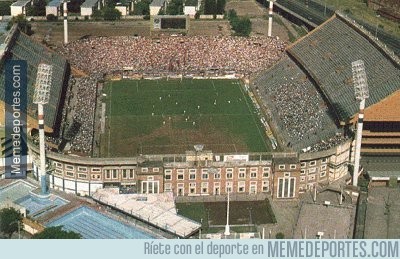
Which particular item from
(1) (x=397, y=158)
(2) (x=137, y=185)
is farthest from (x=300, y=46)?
(2) (x=137, y=185)

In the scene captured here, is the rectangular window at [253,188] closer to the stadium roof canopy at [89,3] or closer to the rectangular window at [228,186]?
the rectangular window at [228,186]

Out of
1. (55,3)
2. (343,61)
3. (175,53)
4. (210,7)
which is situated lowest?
(175,53)

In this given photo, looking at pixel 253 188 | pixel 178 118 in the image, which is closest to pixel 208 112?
pixel 178 118

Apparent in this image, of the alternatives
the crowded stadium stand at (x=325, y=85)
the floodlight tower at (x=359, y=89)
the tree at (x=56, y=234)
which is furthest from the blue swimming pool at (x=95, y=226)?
the crowded stadium stand at (x=325, y=85)

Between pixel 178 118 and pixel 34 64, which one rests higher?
pixel 34 64

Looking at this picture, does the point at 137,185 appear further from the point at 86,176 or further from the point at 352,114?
the point at 352,114

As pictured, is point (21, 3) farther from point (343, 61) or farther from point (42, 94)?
point (42, 94)

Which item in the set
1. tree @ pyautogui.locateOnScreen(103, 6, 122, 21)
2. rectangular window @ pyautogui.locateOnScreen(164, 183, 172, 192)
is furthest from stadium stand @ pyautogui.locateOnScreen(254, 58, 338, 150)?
tree @ pyautogui.locateOnScreen(103, 6, 122, 21)
